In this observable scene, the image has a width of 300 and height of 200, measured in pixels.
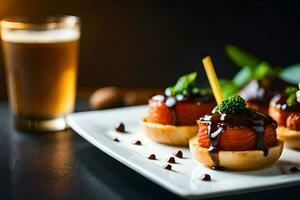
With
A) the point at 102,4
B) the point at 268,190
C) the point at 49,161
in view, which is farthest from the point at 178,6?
the point at 268,190

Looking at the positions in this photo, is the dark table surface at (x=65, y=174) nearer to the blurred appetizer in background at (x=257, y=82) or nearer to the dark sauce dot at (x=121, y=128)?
the dark sauce dot at (x=121, y=128)

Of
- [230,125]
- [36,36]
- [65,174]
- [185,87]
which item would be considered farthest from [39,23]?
[230,125]

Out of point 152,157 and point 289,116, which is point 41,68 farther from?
point 289,116

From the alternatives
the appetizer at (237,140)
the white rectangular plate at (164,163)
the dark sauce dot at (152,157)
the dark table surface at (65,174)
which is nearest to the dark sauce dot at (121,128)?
the white rectangular plate at (164,163)

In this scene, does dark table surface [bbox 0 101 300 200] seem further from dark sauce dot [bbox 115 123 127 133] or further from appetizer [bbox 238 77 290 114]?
appetizer [bbox 238 77 290 114]

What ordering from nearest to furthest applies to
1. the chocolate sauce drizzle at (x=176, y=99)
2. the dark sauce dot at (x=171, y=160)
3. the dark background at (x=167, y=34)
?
the dark sauce dot at (x=171, y=160) < the chocolate sauce drizzle at (x=176, y=99) < the dark background at (x=167, y=34)

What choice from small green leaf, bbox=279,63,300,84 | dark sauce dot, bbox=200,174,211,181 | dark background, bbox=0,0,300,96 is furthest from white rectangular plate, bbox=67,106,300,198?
dark background, bbox=0,0,300,96
